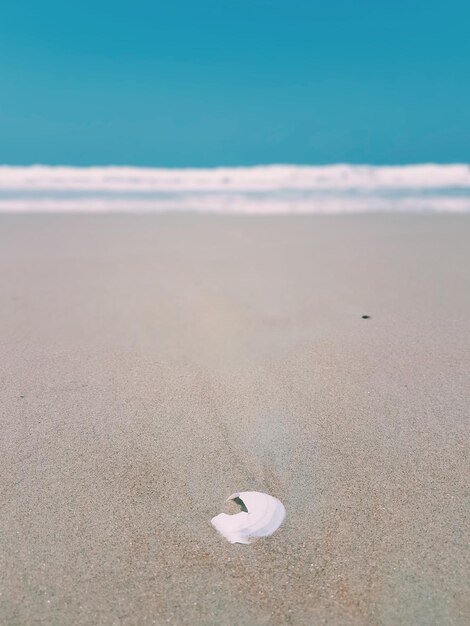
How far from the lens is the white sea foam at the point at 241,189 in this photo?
20.6 feet

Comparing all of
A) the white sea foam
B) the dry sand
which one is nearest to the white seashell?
the dry sand

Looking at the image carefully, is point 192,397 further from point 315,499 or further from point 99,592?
point 99,592

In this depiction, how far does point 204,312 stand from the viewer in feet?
7.24

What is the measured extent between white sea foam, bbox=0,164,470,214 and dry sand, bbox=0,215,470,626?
3604 millimetres

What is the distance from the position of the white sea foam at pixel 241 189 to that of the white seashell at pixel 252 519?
4.73 metres

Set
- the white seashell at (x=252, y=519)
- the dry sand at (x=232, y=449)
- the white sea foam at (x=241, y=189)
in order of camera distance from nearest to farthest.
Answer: the dry sand at (x=232, y=449), the white seashell at (x=252, y=519), the white sea foam at (x=241, y=189)

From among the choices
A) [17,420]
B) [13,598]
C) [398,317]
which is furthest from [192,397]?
[398,317]

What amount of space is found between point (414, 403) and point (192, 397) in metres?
0.57

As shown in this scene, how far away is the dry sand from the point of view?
859mm

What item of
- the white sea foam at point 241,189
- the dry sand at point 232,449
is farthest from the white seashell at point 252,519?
the white sea foam at point 241,189

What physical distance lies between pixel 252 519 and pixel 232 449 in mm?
232

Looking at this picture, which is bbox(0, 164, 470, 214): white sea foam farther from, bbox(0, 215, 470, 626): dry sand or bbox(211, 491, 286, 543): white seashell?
bbox(211, 491, 286, 543): white seashell

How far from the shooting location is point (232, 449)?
122 centimetres

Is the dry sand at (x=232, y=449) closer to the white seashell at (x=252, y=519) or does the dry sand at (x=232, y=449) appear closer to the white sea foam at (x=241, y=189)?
the white seashell at (x=252, y=519)
